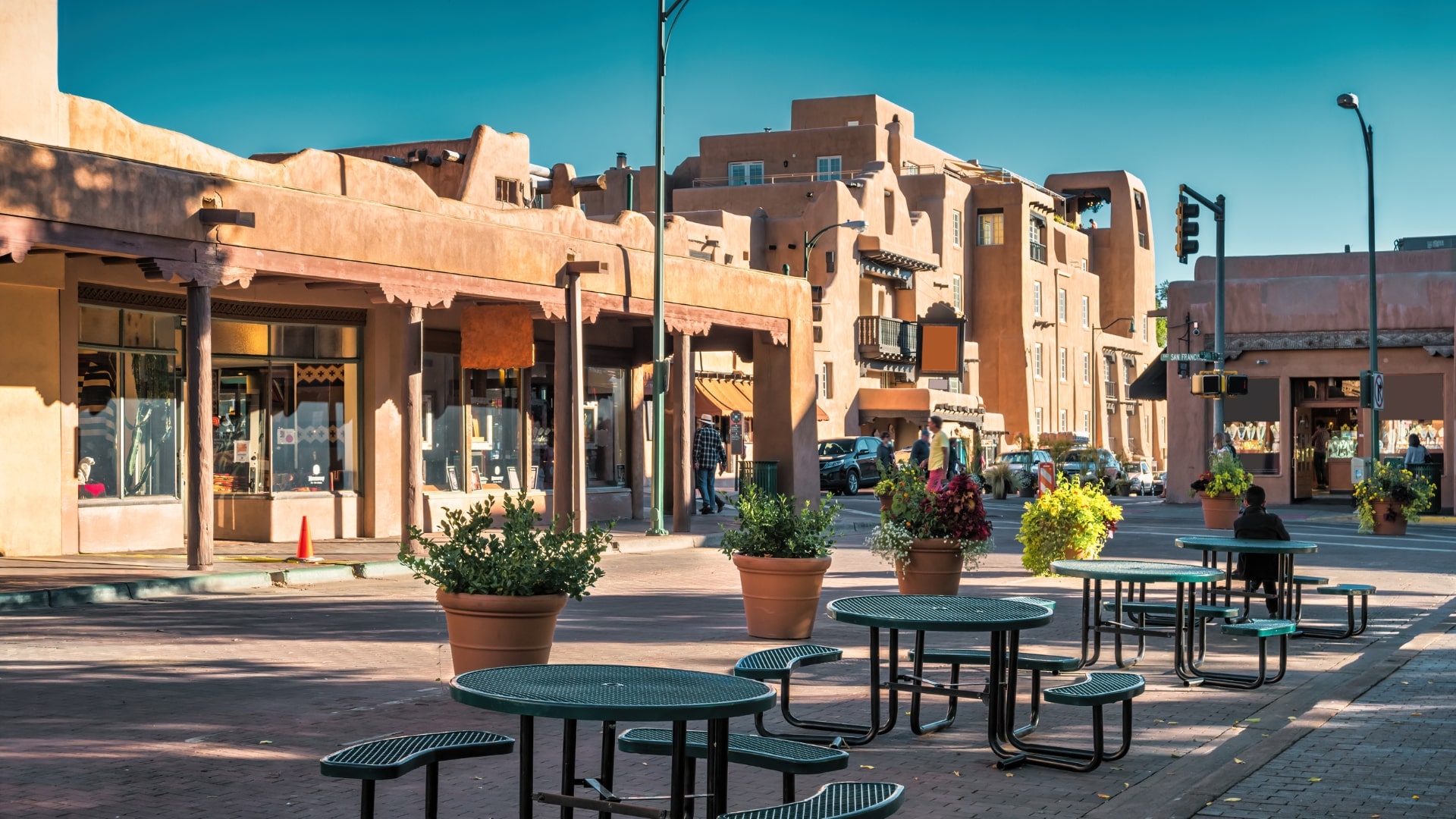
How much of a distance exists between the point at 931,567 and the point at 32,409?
10.8 m

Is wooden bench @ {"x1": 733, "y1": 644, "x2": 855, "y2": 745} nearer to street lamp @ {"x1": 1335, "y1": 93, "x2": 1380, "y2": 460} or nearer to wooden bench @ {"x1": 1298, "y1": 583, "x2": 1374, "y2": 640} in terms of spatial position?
wooden bench @ {"x1": 1298, "y1": 583, "x2": 1374, "y2": 640}

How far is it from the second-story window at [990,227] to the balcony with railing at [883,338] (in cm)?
1036

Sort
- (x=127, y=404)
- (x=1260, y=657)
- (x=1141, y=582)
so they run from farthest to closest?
(x=127, y=404), (x=1141, y=582), (x=1260, y=657)

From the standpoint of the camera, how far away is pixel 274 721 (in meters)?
9.02

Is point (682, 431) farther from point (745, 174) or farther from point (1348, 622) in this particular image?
point (745, 174)

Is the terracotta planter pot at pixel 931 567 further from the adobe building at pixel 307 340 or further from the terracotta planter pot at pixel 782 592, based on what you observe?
the adobe building at pixel 307 340

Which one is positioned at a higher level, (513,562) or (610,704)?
(513,562)

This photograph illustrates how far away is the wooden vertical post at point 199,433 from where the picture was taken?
1683cm

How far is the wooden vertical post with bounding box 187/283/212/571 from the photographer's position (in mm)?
16828

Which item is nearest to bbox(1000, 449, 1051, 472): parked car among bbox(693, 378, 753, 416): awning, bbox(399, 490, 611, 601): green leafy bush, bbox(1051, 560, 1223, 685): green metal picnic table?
bbox(693, 378, 753, 416): awning

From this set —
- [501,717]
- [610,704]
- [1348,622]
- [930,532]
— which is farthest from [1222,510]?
[610,704]

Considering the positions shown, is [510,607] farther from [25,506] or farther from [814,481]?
[814,481]

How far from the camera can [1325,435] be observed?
129ft

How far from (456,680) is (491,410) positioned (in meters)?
20.3
